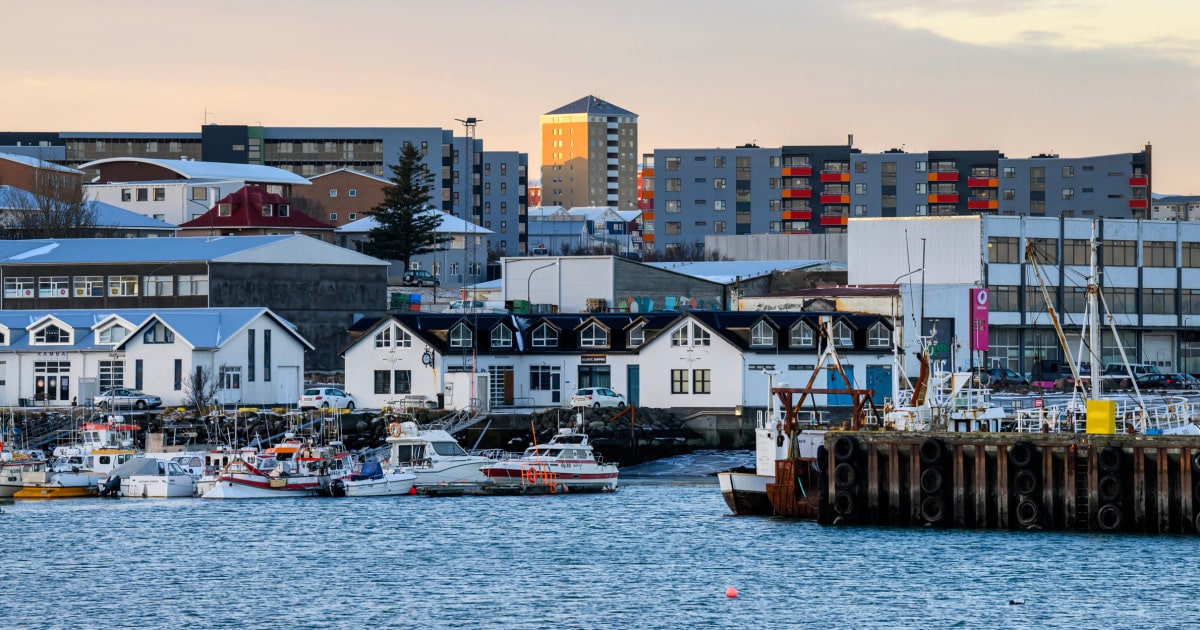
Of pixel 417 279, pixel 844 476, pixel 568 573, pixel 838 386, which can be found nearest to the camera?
pixel 568 573

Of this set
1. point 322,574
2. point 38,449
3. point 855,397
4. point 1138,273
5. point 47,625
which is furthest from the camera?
point 1138,273

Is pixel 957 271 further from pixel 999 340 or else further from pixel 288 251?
pixel 288 251

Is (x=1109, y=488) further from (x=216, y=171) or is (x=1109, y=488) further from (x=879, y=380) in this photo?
(x=216, y=171)

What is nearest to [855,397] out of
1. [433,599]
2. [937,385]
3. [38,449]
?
[937,385]

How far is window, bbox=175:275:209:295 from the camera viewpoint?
103 metres

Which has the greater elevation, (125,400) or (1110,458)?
(125,400)

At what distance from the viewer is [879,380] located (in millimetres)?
89188

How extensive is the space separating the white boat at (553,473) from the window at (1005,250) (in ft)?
152

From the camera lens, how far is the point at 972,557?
5338 centimetres

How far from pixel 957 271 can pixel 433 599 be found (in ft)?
227

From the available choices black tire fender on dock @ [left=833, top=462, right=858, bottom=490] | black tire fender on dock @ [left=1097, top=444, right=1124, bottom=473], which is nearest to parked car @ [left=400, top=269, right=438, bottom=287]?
black tire fender on dock @ [left=833, top=462, right=858, bottom=490]

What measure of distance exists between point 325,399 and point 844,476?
38880mm

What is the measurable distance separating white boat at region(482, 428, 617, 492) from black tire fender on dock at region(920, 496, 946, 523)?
20.1 metres

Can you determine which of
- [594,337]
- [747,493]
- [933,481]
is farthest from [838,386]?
[933,481]
